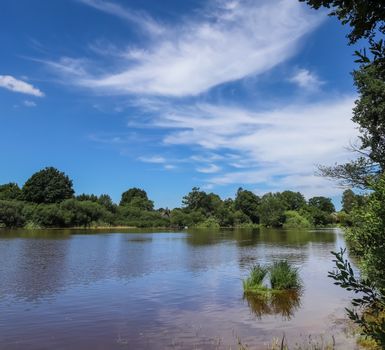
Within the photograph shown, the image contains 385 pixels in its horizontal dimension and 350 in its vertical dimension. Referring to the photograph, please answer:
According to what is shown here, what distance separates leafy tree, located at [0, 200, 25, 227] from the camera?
90562 millimetres

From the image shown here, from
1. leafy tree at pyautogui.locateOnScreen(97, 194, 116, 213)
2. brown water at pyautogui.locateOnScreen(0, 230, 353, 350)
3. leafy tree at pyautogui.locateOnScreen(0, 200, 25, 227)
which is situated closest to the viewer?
brown water at pyautogui.locateOnScreen(0, 230, 353, 350)

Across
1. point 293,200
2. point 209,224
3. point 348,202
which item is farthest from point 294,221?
point 348,202

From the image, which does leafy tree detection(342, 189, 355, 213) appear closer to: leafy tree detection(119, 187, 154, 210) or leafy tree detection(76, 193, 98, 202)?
leafy tree detection(76, 193, 98, 202)

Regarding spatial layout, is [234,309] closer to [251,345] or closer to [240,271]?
[251,345]

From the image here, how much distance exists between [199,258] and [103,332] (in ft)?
83.5

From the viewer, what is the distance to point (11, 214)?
92.0m

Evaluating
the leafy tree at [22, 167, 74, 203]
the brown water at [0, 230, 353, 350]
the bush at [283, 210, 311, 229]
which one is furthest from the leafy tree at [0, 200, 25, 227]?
the bush at [283, 210, 311, 229]

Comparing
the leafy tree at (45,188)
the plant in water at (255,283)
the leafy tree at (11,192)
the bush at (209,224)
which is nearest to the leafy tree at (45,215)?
the leafy tree at (45,188)

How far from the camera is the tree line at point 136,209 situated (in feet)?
326

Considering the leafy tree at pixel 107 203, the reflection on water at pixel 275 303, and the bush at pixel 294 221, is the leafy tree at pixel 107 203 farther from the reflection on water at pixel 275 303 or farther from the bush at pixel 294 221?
the reflection on water at pixel 275 303

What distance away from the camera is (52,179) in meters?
111

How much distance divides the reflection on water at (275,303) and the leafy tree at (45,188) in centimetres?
9623

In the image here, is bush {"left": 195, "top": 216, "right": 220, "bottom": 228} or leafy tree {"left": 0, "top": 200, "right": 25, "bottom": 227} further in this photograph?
bush {"left": 195, "top": 216, "right": 220, "bottom": 228}

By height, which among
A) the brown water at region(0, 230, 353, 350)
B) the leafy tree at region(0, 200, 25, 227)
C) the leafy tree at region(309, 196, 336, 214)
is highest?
the leafy tree at region(309, 196, 336, 214)
